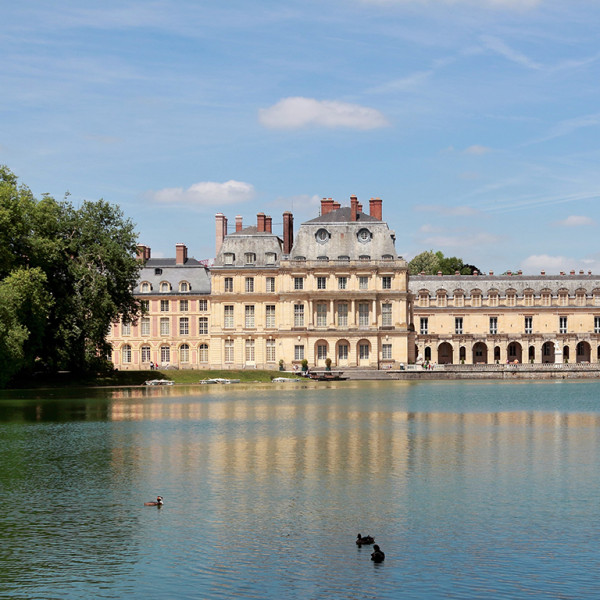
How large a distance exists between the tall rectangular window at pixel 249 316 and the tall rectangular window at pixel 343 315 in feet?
30.5

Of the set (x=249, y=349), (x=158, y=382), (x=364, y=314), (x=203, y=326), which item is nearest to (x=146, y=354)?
(x=203, y=326)

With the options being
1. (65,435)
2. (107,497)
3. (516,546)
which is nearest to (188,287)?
(65,435)

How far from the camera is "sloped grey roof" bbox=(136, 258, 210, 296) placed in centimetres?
10706

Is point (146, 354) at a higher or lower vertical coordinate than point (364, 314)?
lower

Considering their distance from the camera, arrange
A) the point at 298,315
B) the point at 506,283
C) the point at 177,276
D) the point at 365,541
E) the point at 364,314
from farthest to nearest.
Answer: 1. the point at 506,283
2. the point at 177,276
3. the point at 298,315
4. the point at 364,314
5. the point at 365,541

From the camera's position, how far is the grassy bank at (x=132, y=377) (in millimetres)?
77875

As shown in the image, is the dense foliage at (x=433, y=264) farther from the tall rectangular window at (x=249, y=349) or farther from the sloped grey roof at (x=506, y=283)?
A: the tall rectangular window at (x=249, y=349)

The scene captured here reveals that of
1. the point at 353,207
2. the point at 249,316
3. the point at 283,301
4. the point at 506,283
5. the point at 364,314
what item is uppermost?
the point at 353,207

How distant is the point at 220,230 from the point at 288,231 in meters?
7.63

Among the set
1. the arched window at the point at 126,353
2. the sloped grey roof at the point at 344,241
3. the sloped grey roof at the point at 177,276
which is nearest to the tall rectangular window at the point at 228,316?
the sloped grey roof at the point at 177,276

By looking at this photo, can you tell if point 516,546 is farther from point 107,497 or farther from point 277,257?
point 277,257

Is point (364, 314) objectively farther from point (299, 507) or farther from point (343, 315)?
point (299, 507)

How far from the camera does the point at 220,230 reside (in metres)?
109

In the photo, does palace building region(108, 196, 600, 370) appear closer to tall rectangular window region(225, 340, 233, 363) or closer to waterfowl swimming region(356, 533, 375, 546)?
tall rectangular window region(225, 340, 233, 363)
